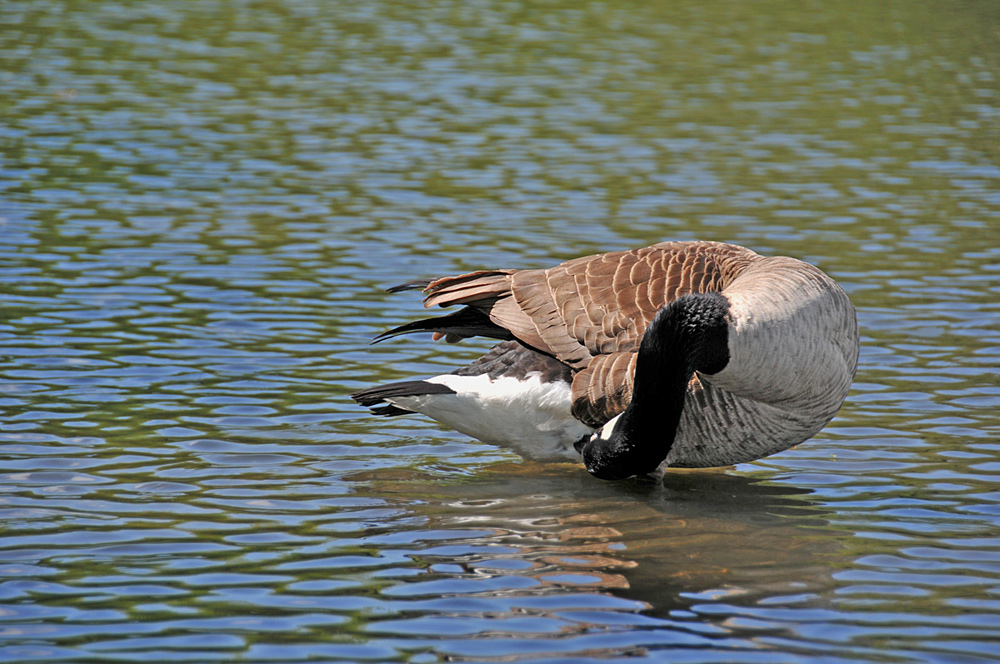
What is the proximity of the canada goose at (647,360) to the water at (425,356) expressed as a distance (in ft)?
1.37

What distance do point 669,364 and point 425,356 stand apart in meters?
4.10

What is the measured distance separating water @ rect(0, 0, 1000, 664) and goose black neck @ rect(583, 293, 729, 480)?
18.9 inches

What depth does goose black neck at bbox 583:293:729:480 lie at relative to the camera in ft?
23.1

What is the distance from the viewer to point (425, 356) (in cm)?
1087

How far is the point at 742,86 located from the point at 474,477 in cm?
1649

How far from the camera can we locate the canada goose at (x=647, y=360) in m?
7.12

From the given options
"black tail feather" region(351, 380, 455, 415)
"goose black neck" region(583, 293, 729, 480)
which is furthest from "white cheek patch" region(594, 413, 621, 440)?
"black tail feather" region(351, 380, 455, 415)

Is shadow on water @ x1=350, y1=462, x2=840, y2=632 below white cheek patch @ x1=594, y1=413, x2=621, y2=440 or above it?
below

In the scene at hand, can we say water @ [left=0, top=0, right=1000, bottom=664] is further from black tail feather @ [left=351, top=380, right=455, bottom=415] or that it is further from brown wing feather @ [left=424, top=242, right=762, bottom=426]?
brown wing feather @ [left=424, top=242, right=762, bottom=426]

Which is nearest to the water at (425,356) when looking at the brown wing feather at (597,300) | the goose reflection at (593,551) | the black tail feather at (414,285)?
the goose reflection at (593,551)

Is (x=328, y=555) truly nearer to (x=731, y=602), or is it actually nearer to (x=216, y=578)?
(x=216, y=578)

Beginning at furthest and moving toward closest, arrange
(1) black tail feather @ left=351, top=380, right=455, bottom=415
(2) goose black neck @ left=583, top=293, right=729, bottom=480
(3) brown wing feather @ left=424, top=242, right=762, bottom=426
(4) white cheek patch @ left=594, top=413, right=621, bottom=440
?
(1) black tail feather @ left=351, top=380, right=455, bottom=415 < (3) brown wing feather @ left=424, top=242, right=762, bottom=426 < (4) white cheek patch @ left=594, top=413, right=621, bottom=440 < (2) goose black neck @ left=583, top=293, right=729, bottom=480

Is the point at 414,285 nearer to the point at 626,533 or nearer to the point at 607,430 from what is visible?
the point at 607,430

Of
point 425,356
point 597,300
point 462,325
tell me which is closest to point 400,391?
point 462,325
